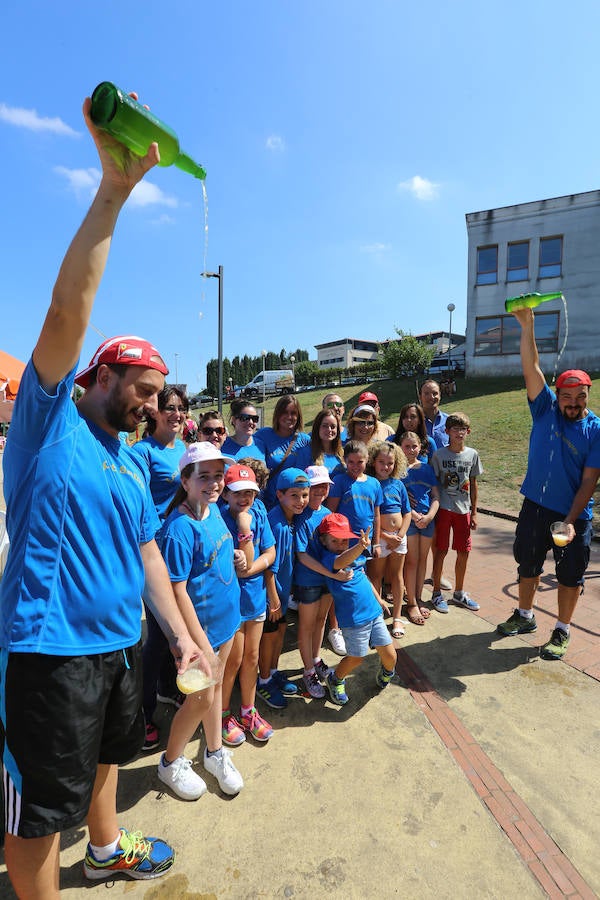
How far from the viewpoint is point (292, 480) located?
294cm

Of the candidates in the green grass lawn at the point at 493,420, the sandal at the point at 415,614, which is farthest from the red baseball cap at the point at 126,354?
the green grass lawn at the point at 493,420

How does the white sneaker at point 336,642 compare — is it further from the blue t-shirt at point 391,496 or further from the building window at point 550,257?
the building window at point 550,257

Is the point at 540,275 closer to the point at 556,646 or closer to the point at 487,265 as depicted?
the point at 487,265

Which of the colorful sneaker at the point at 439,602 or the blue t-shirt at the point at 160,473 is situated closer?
the blue t-shirt at the point at 160,473

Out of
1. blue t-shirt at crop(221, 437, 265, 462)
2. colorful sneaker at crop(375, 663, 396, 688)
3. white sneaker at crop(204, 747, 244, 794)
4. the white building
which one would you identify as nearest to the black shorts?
white sneaker at crop(204, 747, 244, 794)

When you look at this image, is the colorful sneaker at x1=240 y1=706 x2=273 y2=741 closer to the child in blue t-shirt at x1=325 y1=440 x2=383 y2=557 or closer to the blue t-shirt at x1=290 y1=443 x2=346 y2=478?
the child in blue t-shirt at x1=325 y1=440 x2=383 y2=557

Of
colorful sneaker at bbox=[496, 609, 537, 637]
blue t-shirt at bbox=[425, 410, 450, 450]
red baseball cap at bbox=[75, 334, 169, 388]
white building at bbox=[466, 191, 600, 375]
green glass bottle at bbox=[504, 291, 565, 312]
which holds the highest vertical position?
white building at bbox=[466, 191, 600, 375]

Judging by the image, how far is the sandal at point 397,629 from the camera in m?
3.87

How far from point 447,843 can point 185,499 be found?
2.01 m

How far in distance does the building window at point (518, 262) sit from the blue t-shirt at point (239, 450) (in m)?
23.5

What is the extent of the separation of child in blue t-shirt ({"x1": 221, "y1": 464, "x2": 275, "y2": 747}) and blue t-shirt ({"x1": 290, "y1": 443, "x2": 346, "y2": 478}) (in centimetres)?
100

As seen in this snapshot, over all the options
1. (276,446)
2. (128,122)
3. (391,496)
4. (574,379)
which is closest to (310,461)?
(276,446)

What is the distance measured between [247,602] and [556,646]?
261 cm

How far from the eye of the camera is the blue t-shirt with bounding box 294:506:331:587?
3.03m
